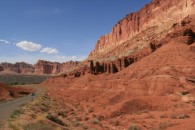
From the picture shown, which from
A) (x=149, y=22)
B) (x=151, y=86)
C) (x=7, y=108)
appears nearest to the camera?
(x=7, y=108)

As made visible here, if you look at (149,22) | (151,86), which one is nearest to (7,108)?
(151,86)

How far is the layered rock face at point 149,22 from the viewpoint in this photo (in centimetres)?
7819

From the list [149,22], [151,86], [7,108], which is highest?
[149,22]

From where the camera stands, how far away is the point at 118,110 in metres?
28.2

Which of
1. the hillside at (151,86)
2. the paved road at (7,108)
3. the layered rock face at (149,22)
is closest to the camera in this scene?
the paved road at (7,108)

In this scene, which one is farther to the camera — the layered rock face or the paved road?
the layered rock face

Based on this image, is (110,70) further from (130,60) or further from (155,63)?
(155,63)

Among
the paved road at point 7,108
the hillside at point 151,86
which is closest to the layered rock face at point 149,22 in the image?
the hillside at point 151,86

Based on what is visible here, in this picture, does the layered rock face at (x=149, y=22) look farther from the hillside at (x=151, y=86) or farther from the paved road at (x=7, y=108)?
the paved road at (x=7, y=108)

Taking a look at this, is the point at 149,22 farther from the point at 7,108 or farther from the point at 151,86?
the point at 7,108

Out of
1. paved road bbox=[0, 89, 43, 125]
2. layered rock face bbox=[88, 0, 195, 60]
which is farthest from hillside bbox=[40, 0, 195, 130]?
paved road bbox=[0, 89, 43, 125]

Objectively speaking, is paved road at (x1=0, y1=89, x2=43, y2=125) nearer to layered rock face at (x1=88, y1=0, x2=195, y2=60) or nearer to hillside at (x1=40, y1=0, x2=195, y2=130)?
hillside at (x1=40, y1=0, x2=195, y2=130)

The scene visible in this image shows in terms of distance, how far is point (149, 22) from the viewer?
325 feet

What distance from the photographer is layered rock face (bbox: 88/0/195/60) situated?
78188 mm
